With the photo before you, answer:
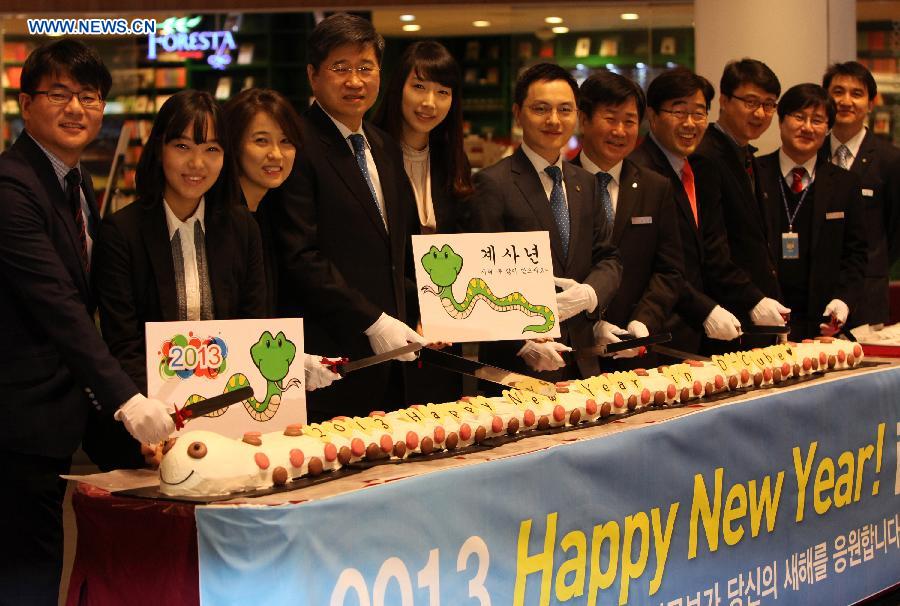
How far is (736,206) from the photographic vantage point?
14.8 ft

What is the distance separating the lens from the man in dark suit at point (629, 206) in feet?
13.1

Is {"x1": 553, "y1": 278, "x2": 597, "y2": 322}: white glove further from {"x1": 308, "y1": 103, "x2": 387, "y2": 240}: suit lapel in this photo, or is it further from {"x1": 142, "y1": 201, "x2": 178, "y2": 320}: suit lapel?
{"x1": 142, "y1": 201, "x2": 178, "y2": 320}: suit lapel

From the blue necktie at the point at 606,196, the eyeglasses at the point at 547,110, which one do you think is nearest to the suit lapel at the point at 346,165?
the eyeglasses at the point at 547,110

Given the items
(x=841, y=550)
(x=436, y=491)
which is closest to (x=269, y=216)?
(x=436, y=491)

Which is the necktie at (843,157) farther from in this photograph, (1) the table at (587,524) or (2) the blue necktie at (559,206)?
(2) the blue necktie at (559,206)

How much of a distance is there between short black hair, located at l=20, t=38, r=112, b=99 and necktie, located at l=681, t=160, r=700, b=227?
2.20 meters

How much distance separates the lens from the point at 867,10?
8031 mm

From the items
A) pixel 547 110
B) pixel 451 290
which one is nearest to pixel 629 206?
pixel 547 110

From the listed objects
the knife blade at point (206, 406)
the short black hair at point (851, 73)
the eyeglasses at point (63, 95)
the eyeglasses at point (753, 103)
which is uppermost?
the short black hair at point (851, 73)

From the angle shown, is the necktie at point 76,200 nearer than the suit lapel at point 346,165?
Yes

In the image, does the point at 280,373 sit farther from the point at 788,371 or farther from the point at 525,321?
the point at 788,371

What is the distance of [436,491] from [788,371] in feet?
5.12

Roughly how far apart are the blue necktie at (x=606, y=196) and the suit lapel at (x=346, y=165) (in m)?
0.87

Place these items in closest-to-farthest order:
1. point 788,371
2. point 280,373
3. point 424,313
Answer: point 280,373
point 424,313
point 788,371
